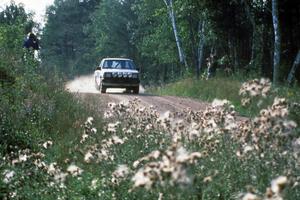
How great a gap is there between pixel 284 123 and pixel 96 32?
6510 centimetres

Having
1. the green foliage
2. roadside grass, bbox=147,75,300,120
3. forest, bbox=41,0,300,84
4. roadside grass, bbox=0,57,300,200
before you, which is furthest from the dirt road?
the green foliage

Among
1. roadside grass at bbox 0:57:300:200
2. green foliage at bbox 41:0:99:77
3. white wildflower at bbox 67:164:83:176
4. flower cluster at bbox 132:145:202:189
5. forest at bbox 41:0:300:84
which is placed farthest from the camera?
green foliage at bbox 41:0:99:77

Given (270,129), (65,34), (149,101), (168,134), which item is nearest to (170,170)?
(270,129)

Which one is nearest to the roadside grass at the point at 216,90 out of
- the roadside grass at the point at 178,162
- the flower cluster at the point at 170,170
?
the roadside grass at the point at 178,162

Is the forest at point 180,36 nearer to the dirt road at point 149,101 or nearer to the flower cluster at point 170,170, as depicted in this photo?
the dirt road at point 149,101

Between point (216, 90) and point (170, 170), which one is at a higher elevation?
point (170, 170)

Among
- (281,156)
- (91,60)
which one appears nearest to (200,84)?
(281,156)

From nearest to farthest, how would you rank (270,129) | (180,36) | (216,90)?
(270,129)
(216,90)
(180,36)

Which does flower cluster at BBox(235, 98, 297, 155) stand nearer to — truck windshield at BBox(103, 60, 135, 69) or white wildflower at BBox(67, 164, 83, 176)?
white wildflower at BBox(67, 164, 83, 176)

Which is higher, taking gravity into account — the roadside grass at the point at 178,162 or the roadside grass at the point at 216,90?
the roadside grass at the point at 178,162

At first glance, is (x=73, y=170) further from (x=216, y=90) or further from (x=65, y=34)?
(x=65, y=34)

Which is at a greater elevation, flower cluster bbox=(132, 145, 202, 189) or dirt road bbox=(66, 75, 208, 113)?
flower cluster bbox=(132, 145, 202, 189)

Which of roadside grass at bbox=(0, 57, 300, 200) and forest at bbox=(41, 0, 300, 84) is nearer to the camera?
roadside grass at bbox=(0, 57, 300, 200)

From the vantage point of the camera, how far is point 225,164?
624cm
